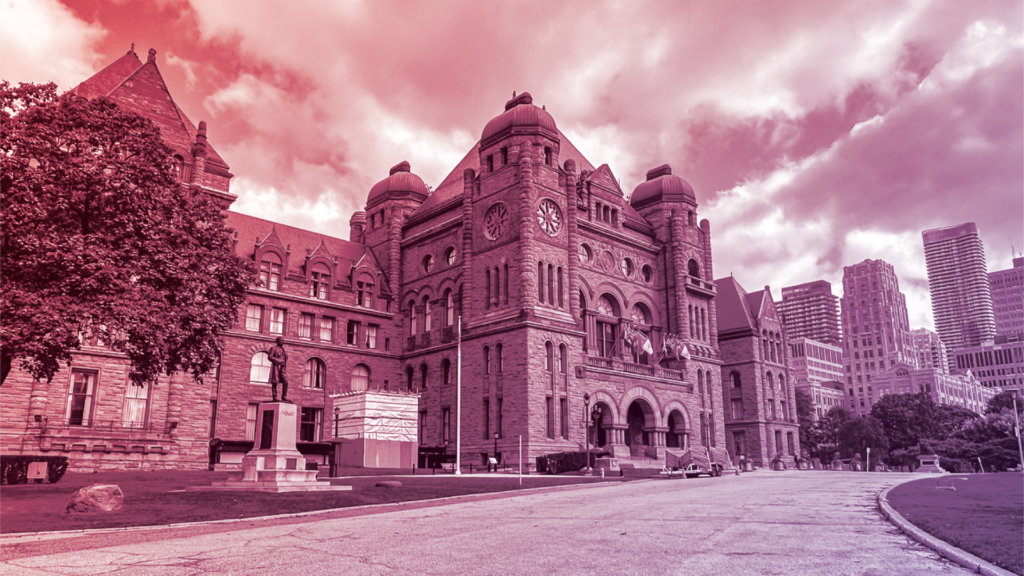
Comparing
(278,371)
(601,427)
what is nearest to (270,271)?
(601,427)

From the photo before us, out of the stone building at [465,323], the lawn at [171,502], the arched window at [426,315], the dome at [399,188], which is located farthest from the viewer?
the dome at [399,188]

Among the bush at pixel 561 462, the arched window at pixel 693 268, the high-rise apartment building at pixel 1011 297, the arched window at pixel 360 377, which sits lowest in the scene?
the bush at pixel 561 462

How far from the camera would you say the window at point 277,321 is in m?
48.6

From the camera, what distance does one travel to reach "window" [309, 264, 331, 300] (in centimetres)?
5153

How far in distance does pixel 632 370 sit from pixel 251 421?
25.9 metres

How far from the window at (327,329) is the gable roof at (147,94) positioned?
13.3 m

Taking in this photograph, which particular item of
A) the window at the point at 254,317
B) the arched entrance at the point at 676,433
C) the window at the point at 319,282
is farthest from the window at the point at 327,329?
the arched entrance at the point at 676,433

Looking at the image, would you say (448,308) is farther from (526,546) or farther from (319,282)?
(526,546)

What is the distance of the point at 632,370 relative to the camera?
50.6 metres

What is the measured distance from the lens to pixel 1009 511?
13.7 meters

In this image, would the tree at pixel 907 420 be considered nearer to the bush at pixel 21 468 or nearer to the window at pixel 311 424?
the window at pixel 311 424

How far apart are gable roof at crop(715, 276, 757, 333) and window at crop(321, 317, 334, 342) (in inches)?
1494

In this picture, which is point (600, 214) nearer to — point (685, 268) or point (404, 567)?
point (685, 268)

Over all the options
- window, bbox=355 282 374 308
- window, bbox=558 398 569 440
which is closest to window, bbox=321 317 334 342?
window, bbox=355 282 374 308
